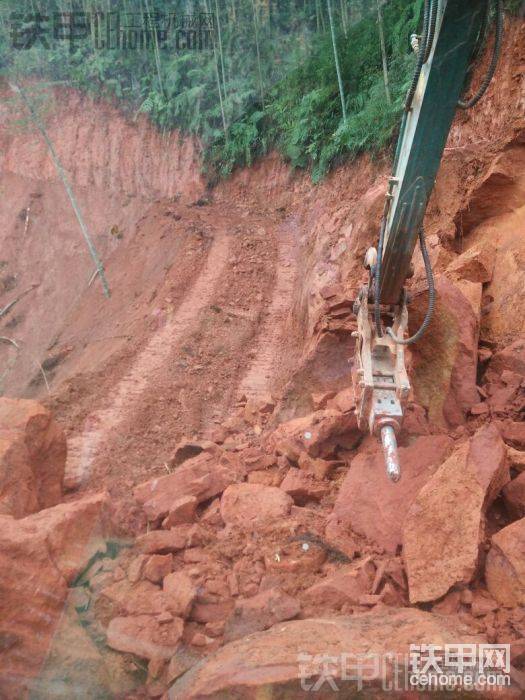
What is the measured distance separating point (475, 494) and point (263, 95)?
16.4 m

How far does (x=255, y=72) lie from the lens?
57.5ft

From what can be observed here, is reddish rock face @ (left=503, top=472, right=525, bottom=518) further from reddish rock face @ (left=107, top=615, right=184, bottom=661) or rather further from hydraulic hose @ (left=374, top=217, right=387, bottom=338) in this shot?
reddish rock face @ (left=107, top=615, right=184, bottom=661)

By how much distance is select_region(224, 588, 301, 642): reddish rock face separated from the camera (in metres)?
3.57

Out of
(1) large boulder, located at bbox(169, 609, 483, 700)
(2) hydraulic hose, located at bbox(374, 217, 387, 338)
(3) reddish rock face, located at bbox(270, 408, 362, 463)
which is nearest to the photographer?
(1) large boulder, located at bbox(169, 609, 483, 700)

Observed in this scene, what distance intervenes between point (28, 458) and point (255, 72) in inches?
617

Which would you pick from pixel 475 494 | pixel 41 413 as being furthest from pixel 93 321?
pixel 475 494

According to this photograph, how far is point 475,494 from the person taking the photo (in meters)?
3.80

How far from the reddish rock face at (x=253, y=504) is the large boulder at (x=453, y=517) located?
1195 millimetres

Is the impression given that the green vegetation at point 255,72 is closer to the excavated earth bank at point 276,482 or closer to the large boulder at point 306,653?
the excavated earth bank at point 276,482

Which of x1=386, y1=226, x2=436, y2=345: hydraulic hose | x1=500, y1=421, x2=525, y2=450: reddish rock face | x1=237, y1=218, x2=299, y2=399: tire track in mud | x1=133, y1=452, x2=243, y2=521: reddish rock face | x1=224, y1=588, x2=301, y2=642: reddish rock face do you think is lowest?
x1=237, y1=218, x2=299, y2=399: tire track in mud

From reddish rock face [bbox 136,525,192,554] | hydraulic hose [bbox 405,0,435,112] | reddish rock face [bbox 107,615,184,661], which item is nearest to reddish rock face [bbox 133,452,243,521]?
reddish rock face [bbox 136,525,192,554]

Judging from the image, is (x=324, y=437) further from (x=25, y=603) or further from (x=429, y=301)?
(x=25, y=603)

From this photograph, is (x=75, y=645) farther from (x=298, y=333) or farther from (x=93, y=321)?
(x=93, y=321)

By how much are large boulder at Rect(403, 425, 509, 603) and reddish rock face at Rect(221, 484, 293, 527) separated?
119 centimetres
